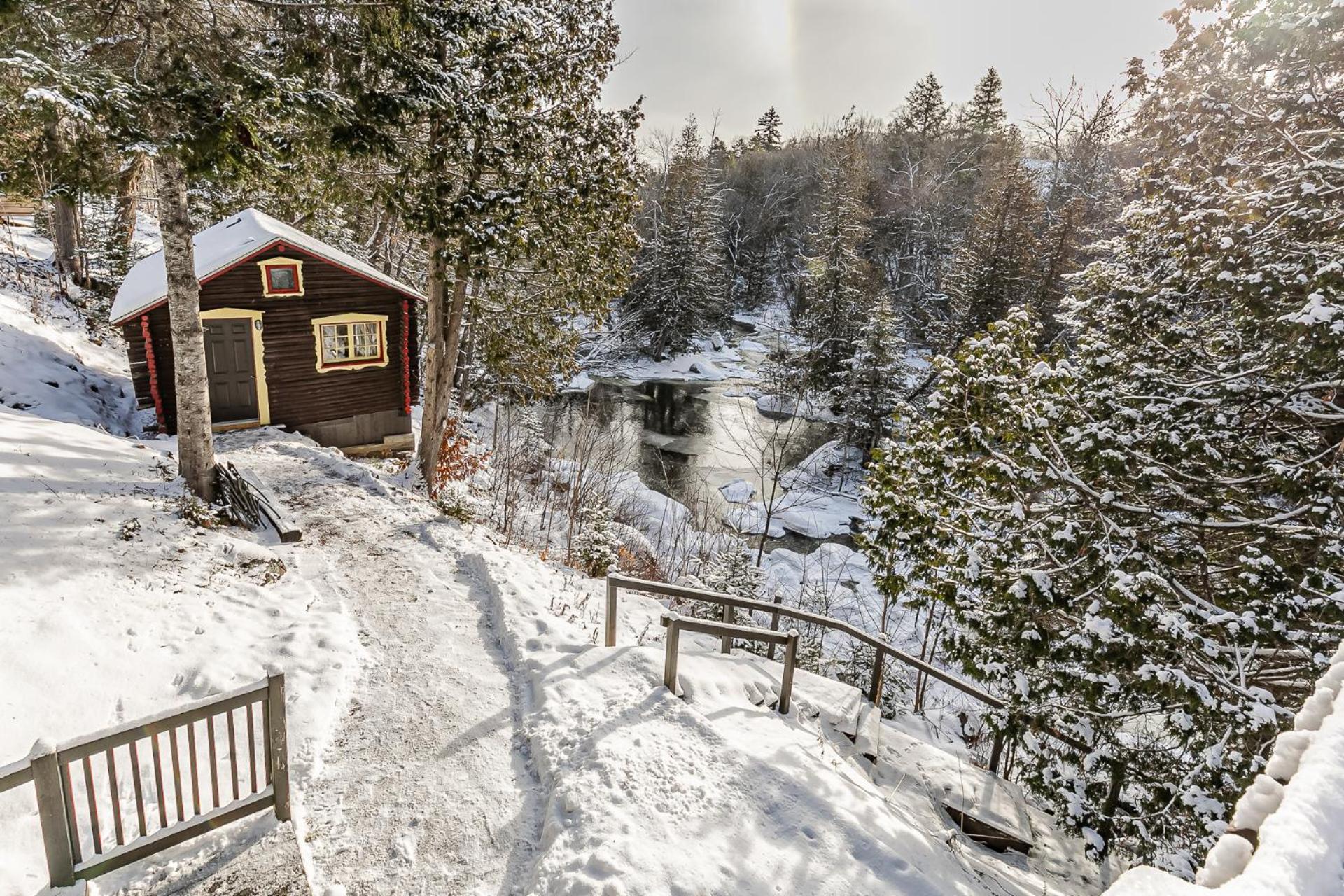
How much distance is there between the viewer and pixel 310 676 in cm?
633

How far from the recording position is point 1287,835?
1.37m

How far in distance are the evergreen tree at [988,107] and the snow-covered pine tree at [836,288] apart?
23.9 metres

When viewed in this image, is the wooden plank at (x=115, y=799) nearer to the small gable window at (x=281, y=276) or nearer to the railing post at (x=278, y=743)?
the railing post at (x=278, y=743)

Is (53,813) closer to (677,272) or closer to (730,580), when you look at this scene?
(730,580)

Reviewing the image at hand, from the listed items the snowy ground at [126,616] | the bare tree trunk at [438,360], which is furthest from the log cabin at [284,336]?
the snowy ground at [126,616]

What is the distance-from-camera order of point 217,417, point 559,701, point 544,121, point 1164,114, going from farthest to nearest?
1. point 217,417
2. point 544,121
3. point 1164,114
4. point 559,701

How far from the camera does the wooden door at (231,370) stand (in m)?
14.7

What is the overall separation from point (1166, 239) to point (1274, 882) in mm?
8847

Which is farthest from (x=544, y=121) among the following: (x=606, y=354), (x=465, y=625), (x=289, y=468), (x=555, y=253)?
(x=606, y=354)

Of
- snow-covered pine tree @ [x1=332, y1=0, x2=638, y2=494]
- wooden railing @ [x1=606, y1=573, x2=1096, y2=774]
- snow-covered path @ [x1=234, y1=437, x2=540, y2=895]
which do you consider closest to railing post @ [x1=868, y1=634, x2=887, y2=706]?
wooden railing @ [x1=606, y1=573, x2=1096, y2=774]

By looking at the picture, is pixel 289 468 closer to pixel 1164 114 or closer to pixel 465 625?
pixel 465 625

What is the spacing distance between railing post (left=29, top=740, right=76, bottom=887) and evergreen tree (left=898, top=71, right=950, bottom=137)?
69626 millimetres

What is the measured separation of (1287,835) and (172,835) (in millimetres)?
5656

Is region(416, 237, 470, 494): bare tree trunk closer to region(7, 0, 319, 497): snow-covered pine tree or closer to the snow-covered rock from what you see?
region(7, 0, 319, 497): snow-covered pine tree
